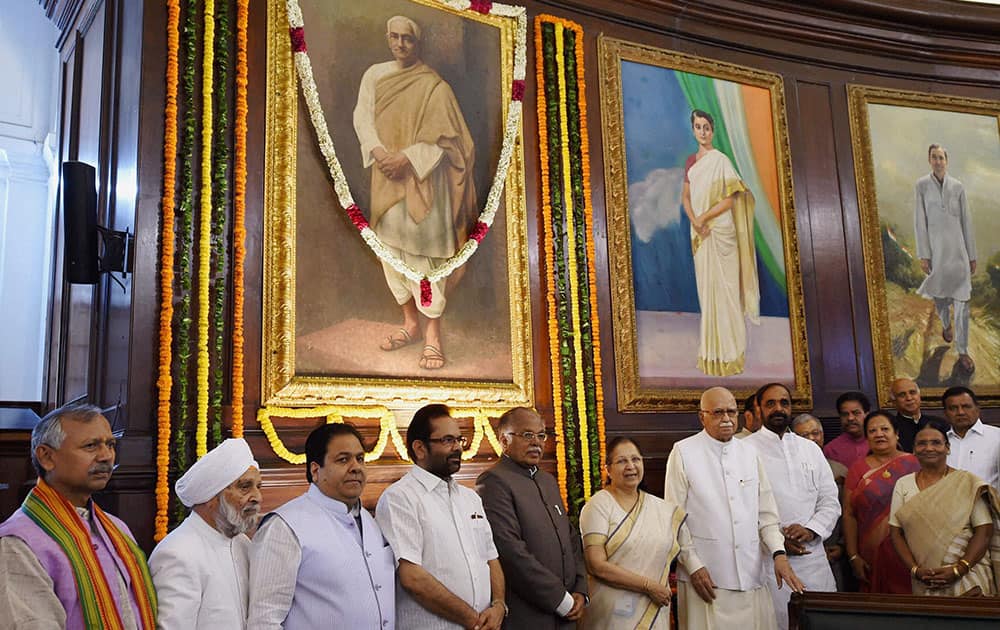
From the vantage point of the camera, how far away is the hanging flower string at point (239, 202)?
214 inches

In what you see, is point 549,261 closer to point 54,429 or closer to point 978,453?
point 978,453

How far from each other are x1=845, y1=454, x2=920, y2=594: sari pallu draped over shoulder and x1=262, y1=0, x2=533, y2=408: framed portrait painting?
2194mm

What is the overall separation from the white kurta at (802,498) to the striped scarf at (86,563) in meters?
3.49

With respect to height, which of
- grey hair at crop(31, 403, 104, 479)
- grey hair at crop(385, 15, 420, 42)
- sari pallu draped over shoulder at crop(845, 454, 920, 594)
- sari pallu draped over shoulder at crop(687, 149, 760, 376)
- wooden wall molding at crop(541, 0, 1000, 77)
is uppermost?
wooden wall molding at crop(541, 0, 1000, 77)

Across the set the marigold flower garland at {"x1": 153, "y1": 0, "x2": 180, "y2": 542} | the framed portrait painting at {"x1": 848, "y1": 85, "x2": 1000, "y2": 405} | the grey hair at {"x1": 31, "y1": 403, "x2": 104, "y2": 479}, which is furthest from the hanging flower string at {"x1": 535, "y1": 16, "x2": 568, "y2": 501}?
the grey hair at {"x1": 31, "y1": 403, "x2": 104, "y2": 479}

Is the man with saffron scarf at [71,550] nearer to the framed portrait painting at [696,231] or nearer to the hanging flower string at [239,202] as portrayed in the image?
the hanging flower string at [239,202]

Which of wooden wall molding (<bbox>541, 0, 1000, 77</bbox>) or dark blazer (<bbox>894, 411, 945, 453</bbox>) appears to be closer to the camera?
dark blazer (<bbox>894, 411, 945, 453</bbox>)

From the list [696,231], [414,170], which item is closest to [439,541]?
[414,170]

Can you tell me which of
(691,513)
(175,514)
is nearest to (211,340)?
(175,514)

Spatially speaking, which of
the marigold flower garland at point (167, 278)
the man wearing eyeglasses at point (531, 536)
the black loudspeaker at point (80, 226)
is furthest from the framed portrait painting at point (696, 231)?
the black loudspeaker at point (80, 226)

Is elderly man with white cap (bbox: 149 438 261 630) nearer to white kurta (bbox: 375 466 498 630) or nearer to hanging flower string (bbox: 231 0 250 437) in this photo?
white kurta (bbox: 375 466 498 630)

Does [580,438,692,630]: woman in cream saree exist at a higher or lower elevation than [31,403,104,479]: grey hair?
lower

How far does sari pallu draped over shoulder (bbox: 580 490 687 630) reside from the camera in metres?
4.75

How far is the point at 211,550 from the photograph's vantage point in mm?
3424
